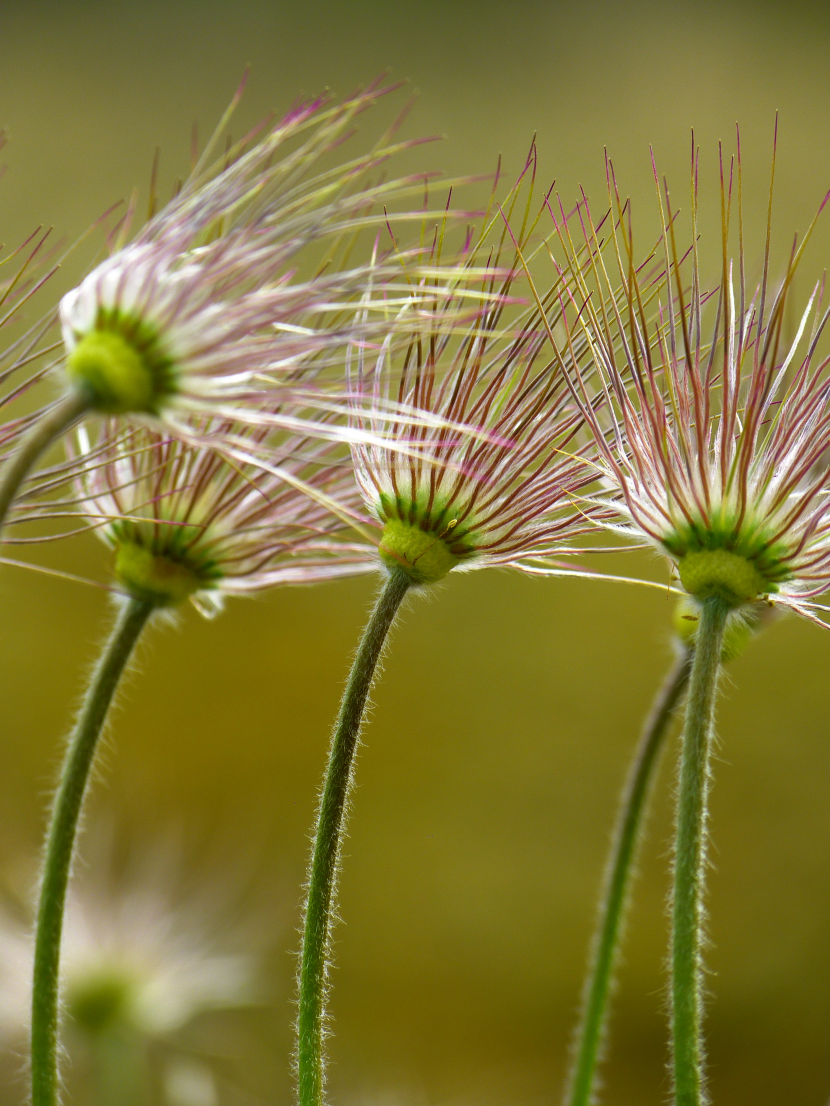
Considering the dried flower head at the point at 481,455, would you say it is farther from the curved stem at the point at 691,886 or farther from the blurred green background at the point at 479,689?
the blurred green background at the point at 479,689

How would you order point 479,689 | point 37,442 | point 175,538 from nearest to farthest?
point 37,442 < point 175,538 < point 479,689

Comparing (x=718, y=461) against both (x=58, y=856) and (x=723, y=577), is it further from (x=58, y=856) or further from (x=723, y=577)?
(x=58, y=856)

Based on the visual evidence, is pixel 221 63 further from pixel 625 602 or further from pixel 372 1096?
pixel 372 1096

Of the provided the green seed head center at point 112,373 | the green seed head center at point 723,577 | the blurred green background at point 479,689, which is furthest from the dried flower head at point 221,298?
the blurred green background at point 479,689

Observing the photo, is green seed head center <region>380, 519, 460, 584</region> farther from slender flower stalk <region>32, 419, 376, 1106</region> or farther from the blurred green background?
the blurred green background

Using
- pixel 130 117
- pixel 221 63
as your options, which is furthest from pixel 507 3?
pixel 130 117

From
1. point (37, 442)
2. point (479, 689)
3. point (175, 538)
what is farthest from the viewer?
point (479, 689)

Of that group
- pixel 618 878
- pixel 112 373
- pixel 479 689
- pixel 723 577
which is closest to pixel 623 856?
pixel 618 878
